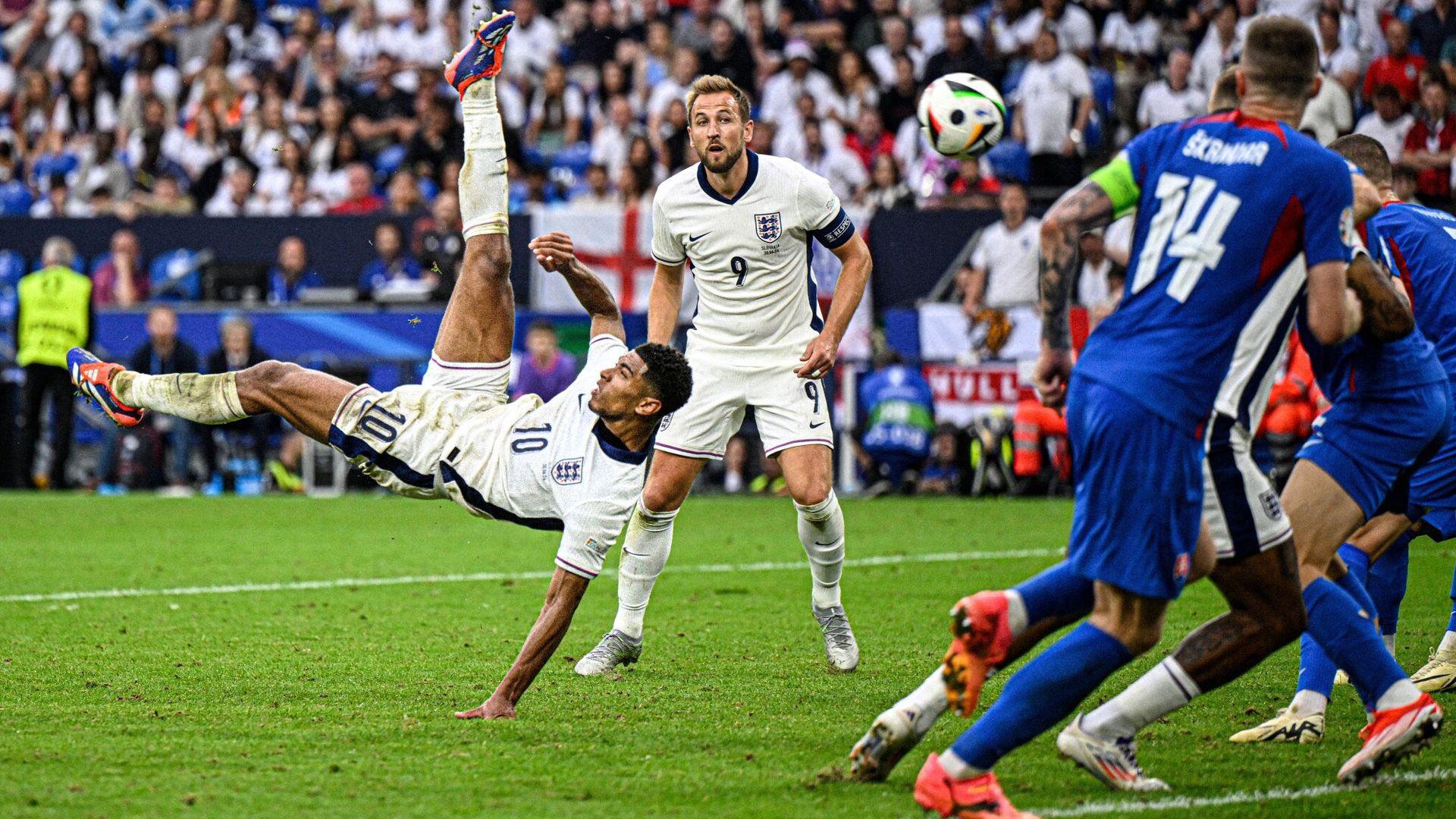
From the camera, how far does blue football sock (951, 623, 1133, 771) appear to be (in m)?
4.45

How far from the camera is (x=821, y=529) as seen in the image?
24.7ft

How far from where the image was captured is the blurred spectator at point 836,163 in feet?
59.0

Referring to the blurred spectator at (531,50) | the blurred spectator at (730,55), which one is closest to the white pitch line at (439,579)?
the blurred spectator at (730,55)

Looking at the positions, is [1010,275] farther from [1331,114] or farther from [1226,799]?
[1226,799]

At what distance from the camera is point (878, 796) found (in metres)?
4.84

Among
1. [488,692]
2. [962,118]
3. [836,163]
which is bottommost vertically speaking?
[488,692]

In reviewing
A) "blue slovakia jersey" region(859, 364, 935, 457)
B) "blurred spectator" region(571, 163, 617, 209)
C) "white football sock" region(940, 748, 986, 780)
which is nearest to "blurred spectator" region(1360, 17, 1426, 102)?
"blue slovakia jersey" region(859, 364, 935, 457)

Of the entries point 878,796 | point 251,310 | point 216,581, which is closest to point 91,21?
point 251,310

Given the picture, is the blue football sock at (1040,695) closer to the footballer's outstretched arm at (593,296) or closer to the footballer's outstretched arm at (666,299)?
the footballer's outstretched arm at (593,296)

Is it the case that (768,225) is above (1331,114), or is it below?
below

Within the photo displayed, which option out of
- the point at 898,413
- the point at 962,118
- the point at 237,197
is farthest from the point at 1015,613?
the point at 237,197

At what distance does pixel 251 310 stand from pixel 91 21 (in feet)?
29.8

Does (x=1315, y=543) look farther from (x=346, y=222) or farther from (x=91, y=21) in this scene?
(x=91, y=21)

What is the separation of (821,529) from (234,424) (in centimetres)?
1130
